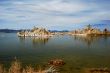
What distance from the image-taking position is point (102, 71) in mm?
43469

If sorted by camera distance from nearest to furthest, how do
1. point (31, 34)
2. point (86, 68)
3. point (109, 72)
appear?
point (109, 72) < point (86, 68) < point (31, 34)

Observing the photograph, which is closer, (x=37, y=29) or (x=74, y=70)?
(x=74, y=70)

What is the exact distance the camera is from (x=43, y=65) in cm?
4894

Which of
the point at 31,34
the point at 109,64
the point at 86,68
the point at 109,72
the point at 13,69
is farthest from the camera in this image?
the point at 31,34

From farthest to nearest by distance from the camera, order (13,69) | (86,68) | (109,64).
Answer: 1. (109,64)
2. (86,68)
3. (13,69)

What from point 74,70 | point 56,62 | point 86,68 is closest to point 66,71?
point 74,70

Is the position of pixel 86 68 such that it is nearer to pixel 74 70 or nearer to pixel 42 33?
pixel 74 70

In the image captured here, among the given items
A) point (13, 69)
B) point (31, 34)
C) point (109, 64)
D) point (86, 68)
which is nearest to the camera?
point (13, 69)

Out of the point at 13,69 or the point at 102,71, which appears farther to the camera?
the point at 102,71

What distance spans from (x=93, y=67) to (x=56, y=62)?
24.3ft

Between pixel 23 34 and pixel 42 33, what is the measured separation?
45.0 feet

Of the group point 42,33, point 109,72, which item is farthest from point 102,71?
point 42,33

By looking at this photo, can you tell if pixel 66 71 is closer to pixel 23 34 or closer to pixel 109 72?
pixel 109 72

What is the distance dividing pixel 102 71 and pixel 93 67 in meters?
4.30
